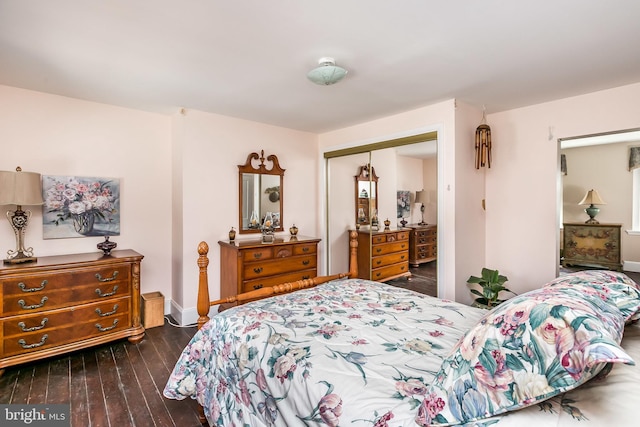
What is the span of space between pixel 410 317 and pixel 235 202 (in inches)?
107

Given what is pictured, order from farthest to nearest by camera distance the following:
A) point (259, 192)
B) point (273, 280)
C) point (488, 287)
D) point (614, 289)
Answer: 1. point (259, 192)
2. point (273, 280)
3. point (488, 287)
4. point (614, 289)

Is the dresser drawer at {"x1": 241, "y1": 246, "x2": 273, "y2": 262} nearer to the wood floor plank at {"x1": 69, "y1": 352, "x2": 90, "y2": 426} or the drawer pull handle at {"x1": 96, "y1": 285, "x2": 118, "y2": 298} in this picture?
the drawer pull handle at {"x1": 96, "y1": 285, "x2": 118, "y2": 298}

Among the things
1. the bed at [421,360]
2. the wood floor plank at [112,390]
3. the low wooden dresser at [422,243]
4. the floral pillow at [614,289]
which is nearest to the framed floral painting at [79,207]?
the wood floor plank at [112,390]

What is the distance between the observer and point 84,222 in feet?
10.5

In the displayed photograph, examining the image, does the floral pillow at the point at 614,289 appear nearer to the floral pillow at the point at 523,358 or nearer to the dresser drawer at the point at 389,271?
the floral pillow at the point at 523,358

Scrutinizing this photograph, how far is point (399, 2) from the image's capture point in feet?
5.34

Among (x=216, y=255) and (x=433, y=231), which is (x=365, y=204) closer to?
(x=433, y=231)

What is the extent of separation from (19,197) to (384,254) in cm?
364

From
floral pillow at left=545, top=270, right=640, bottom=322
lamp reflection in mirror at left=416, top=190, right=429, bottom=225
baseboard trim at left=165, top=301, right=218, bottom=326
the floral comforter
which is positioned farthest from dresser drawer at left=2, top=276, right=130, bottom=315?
floral pillow at left=545, top=270, right=640, bottom=322

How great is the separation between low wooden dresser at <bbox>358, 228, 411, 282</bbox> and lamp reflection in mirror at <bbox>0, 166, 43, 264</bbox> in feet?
11.1

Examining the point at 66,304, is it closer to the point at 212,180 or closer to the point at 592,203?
the point at 212,180

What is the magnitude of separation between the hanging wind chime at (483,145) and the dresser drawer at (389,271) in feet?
4.54

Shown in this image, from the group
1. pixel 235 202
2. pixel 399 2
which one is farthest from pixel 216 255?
pixel 399 2

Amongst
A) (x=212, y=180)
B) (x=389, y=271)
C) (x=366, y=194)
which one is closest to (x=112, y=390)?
(x=212, y=180)
